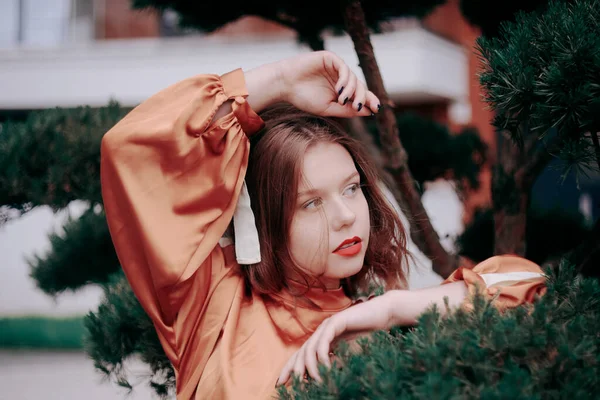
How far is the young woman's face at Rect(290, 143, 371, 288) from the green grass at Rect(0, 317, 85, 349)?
3.53 metres

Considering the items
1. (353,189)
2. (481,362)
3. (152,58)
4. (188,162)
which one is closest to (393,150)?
(353,189)

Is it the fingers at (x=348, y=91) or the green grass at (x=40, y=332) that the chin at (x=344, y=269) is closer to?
the fingers at (x=348, y=91)

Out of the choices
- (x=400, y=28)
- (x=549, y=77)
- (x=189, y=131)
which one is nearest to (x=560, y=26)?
(x=549, y=77)

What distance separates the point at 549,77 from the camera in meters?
0.66

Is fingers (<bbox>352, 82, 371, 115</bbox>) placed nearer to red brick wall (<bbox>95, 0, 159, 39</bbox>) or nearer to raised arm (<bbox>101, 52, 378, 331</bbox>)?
raised arm (<bbox>101, 52, 378, 331</bbox>)

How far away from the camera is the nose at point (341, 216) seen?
2.85 feet

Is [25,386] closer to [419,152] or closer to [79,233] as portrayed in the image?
[79,233]

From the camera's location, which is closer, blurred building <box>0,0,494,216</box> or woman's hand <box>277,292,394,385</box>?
woman's hand <box>277,292,394,385</box>

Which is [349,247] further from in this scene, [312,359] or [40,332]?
[40,332]

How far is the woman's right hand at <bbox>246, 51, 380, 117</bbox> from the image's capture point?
915 mm

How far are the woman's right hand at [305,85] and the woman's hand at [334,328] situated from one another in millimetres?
280

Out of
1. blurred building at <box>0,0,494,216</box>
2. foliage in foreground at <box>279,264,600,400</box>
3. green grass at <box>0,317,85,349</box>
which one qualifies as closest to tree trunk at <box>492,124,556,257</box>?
foliage in foreground at <box>279,264,600,400</box>

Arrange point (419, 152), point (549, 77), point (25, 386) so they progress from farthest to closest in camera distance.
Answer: point (25, 386), point (419, 152), point (549, 77)

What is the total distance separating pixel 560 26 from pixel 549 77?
0.19ft
